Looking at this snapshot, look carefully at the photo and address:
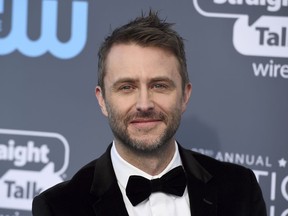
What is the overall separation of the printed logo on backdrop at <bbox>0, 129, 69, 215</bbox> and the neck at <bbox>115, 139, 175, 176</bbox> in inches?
21.7

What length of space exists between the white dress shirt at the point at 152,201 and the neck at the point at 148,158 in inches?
0.5

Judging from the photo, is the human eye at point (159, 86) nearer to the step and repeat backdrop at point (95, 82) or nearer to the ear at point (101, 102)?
the ear at point (101, 102)

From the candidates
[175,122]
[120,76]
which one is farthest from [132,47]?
[175,122]

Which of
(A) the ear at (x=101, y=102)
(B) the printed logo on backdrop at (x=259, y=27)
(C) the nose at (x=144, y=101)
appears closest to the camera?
(C) the nose at (x=144, y=101)

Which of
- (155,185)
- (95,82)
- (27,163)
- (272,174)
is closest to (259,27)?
(272,174)

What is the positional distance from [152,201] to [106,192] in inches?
5.8

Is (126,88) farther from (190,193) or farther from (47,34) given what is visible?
(47,34)

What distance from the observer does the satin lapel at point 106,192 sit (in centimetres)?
159

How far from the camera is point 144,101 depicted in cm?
159

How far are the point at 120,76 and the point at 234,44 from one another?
2.13 ft

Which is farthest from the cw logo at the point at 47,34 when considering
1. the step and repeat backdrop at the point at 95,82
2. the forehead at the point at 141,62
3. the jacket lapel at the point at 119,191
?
the jacket lapel at the point at 119,191

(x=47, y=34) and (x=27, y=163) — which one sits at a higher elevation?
(x=47, y=34)

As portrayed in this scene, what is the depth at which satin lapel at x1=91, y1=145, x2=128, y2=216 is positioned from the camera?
62.7 inches

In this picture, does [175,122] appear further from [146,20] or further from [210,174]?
[146,20]
